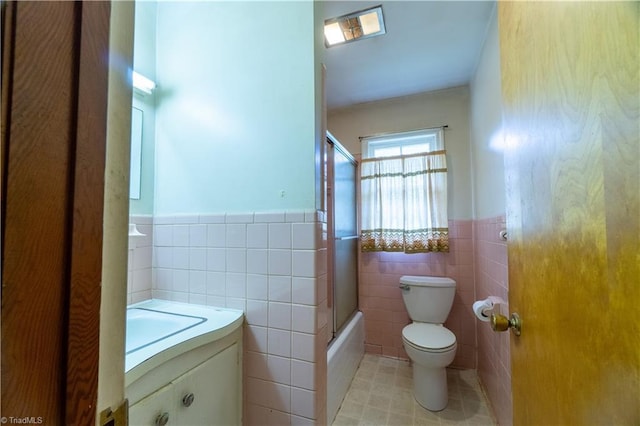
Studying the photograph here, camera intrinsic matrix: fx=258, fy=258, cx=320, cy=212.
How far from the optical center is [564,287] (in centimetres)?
50

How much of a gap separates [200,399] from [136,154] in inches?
47.2

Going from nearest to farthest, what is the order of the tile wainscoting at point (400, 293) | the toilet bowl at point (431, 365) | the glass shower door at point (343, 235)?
the toilet bowl at point (431, 365) < the glass shower door at point (343, 235) < the tile wainscoting at point (400, 293)

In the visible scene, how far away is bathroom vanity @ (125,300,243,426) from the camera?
30.6 inches

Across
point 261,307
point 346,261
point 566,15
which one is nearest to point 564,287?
point 566,15

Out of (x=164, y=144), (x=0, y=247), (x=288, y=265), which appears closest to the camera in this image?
(x=0, y=247)

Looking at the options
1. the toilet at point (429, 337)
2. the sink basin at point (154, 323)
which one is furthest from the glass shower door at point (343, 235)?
the sink basin at point (154, 323)

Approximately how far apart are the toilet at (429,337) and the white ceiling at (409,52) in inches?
66.2

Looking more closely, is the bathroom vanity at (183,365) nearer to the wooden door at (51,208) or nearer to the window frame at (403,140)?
the wooden door at (51,208)

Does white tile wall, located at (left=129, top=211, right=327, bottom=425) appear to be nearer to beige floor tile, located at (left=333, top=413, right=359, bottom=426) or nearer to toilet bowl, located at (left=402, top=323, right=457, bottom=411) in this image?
beige floor tile, located at (left=333, top=413, right=359, bottom=426)

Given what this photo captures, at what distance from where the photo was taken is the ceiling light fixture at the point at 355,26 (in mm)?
1531

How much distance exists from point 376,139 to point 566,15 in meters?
2.05

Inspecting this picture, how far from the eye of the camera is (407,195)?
230 cm

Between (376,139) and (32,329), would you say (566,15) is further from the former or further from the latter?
(376,139)

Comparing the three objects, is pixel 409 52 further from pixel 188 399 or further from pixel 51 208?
pixel 188 399
